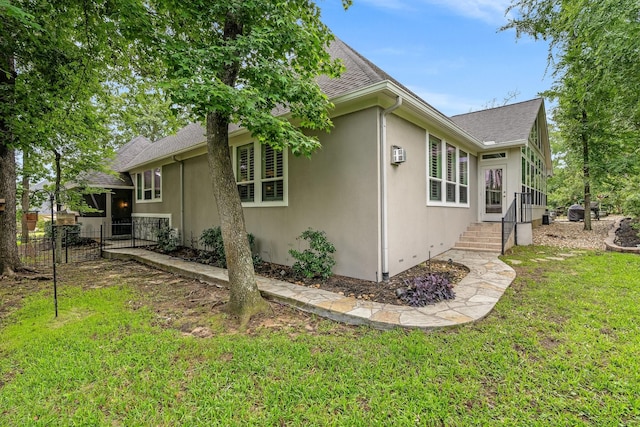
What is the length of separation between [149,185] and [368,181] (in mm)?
10828

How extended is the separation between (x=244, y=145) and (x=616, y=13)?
704 cm

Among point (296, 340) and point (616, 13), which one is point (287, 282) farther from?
point (616, 13)

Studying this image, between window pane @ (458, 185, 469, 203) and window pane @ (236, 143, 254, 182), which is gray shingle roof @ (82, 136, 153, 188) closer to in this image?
window pane @ (236, 143, 254, 182)

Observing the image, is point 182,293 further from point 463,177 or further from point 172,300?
point 463,177

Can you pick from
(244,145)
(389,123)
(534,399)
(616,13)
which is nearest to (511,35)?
(616,13)

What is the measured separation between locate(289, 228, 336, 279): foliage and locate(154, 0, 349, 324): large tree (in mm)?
1347

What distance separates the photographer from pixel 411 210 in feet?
19.4

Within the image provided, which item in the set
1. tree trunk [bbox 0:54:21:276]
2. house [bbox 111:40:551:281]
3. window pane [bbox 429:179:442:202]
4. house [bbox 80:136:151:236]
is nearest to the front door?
house [bbox 111:40:551:281]

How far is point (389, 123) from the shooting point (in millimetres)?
5141

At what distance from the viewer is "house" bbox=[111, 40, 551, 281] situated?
16.3 feet

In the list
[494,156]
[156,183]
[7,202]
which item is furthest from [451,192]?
[156,183]

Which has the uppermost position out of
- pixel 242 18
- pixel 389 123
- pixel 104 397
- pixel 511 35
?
pixel 511 35

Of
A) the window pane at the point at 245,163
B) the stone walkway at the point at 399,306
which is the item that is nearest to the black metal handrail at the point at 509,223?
the stone walkway at the point at 399,306

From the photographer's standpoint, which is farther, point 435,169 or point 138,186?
point 138,186
